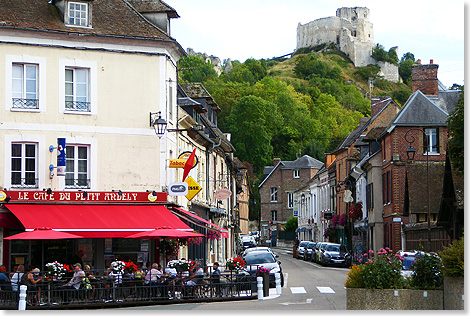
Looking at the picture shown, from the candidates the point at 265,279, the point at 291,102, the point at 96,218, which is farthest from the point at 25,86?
the point at 291,102

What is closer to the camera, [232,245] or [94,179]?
[94,179]

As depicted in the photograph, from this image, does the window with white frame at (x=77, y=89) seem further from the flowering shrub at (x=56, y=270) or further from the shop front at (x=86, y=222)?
the flowering shrub at (x=56, y=270)

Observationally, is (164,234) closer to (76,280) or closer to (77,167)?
(76,280)

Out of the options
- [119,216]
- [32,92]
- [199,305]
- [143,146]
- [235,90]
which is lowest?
[199,305]

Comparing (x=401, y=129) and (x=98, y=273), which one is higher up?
(x=401, y=129)

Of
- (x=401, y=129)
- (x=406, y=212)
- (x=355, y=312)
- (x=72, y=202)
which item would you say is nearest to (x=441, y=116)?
(x=401, y=129)

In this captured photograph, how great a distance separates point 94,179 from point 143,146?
6.65 ft

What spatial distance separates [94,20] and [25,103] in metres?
3.73

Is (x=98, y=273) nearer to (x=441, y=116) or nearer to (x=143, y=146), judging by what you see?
(x=143, y=146)

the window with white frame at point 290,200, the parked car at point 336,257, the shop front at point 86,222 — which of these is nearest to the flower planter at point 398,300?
the shop front at point 86,222

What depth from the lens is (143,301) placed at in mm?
19938

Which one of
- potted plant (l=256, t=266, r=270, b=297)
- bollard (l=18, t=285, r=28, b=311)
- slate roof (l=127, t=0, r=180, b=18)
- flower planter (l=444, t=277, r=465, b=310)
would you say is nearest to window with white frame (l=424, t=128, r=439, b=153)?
slate roof (l=127, t=0, r=180, b=18)

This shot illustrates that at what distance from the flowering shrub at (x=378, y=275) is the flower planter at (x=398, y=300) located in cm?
15

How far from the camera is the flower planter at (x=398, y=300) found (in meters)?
15.2
